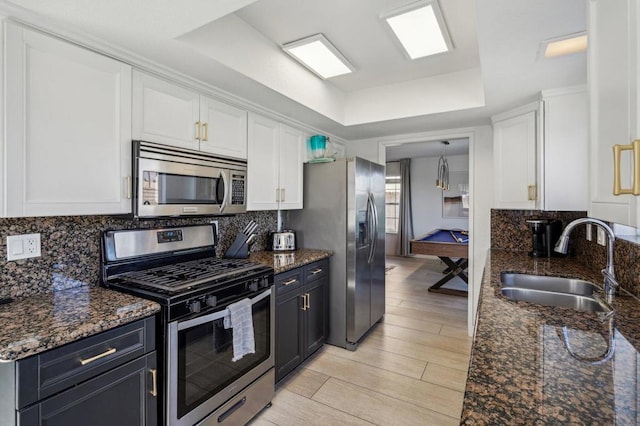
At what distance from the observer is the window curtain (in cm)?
799

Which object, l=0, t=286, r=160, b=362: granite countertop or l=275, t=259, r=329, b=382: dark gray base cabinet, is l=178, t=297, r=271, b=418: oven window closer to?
l=0, t=286, r=160, b=362: granite countertop

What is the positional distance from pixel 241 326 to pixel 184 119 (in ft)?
4.39

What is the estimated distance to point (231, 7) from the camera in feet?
4.59

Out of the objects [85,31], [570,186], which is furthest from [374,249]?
[85,31]

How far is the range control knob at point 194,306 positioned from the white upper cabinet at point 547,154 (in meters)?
2.51

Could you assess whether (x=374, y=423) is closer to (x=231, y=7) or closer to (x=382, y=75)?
(x=231, y=7)

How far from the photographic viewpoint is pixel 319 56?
2.50 metres

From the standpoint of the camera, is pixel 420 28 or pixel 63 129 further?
pixel 420 28

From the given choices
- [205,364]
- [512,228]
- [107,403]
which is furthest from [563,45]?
[107,403]

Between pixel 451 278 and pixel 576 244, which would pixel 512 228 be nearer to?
pixel 576 244

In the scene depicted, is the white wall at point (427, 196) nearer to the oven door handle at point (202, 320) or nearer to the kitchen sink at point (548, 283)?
the kitchen sink at point (548, 283)

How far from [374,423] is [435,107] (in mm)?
2545

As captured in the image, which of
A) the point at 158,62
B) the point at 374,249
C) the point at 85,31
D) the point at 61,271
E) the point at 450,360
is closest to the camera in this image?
the point at 85,31

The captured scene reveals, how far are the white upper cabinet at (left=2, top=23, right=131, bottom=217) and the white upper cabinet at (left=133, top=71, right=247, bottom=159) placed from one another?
0.28 feet
